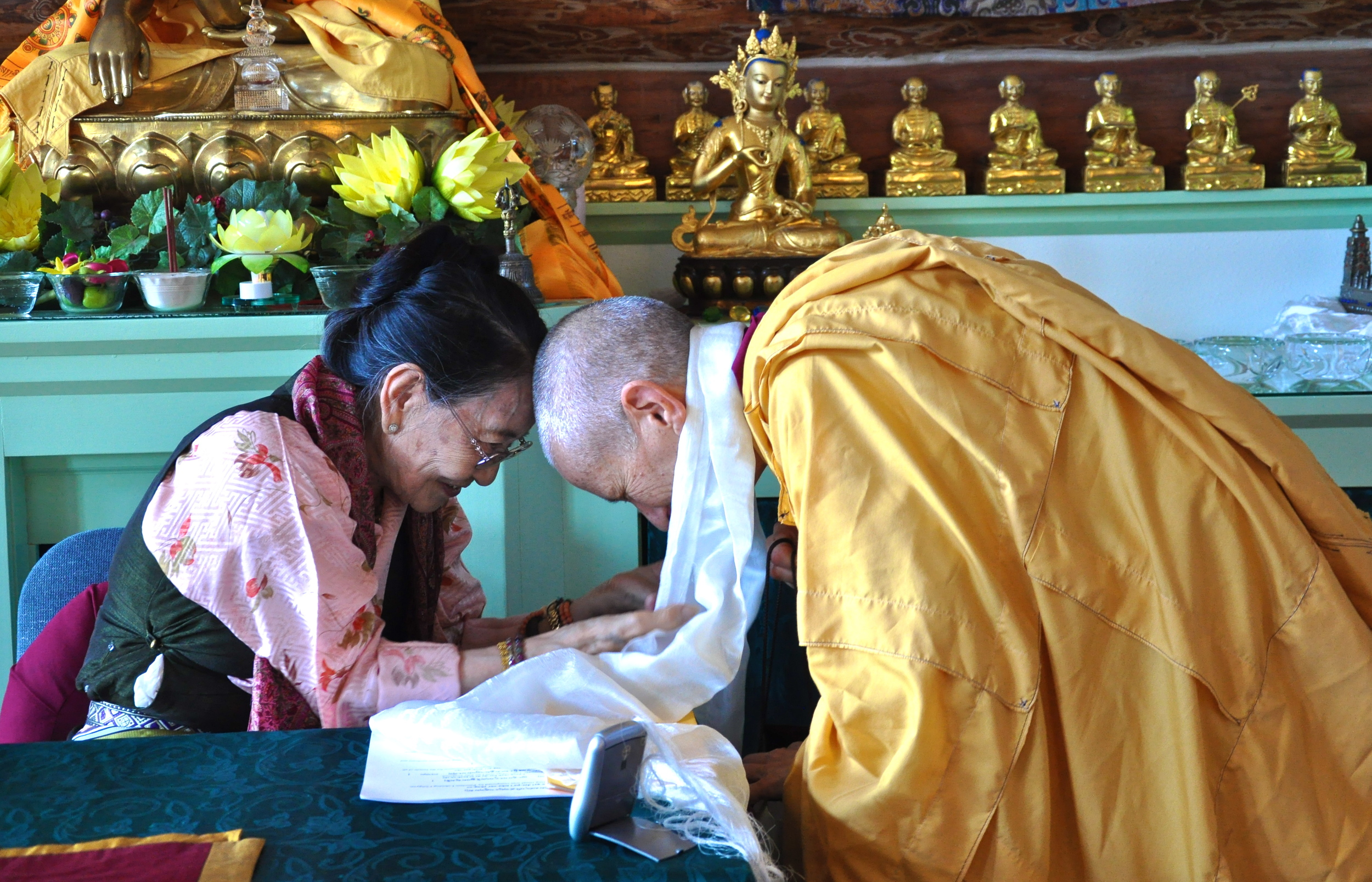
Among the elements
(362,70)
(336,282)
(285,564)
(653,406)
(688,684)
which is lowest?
(688,684)

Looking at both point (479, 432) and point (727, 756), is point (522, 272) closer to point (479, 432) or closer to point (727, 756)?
point (479, 432)

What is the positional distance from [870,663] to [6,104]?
6.05 feet

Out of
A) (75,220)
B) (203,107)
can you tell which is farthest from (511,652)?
(203,107)

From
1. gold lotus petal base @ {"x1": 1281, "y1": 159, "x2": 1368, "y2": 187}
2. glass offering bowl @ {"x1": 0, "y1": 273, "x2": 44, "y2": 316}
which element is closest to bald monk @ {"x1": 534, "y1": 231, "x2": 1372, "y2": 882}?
glass offering bowl @ {"x1": 0, "y1": 273, "x2": 44, "y2": 316}

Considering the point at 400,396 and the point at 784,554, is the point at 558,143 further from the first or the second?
the point at 784,554

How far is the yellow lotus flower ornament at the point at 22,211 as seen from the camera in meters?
1.92

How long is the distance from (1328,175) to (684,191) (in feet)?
5.07

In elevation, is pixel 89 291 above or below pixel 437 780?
above

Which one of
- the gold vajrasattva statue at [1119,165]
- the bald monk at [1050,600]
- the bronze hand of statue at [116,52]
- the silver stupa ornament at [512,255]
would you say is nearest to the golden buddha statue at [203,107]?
the bronze hand of statue at [116,52]

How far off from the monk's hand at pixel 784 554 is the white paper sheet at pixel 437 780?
21.1 inches

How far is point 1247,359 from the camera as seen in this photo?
7.21 feet

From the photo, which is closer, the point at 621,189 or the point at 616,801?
the point at 616,801

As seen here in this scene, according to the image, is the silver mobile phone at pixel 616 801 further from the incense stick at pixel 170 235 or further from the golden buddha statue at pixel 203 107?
the golden buddha statue at pixel 203 107

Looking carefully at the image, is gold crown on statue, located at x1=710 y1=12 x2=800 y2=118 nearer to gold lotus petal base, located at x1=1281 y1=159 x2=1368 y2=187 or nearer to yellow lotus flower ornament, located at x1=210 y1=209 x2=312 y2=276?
yellow lotus flower ornament, located at x1=210 y1=209 x2=312 y2=276
